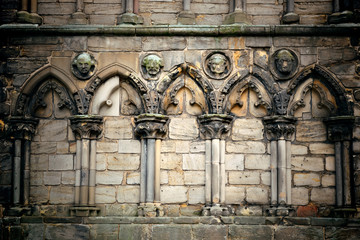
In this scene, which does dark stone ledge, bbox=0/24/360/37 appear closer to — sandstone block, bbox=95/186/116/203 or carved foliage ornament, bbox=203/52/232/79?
carved foliage ornament, bbox=203/52/232/79

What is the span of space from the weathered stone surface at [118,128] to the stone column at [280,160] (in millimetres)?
2225

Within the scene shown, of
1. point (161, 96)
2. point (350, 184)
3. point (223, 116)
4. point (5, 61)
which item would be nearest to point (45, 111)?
point (5, 61)

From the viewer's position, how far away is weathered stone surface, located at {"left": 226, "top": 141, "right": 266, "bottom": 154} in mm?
9883

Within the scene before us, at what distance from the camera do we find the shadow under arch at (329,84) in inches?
384

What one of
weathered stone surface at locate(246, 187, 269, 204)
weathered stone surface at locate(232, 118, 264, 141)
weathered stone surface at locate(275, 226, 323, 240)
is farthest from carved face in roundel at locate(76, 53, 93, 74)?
weathered stone surface at locate(275, 226, 323, 240)

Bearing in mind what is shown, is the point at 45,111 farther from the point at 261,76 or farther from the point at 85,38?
the point at 261,76

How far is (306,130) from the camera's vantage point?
32.5ft

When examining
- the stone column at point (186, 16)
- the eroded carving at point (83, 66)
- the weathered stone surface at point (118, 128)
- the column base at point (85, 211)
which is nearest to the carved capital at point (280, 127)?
the stone column at point (186, 16)

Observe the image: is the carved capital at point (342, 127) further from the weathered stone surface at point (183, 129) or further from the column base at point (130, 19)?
the column base at point (130, 19)

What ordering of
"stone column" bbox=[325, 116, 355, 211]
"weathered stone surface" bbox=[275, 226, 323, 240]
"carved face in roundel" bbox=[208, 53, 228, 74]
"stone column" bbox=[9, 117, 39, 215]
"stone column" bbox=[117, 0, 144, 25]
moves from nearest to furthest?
"weathered stone surface" bbox=[275, 226, 323, 240] → "stone column" bbox=[325, 116, 355, 211] → "stone column" bbox=[9, 117, 39, 215] → "carved face in roundel" bbox=[208, 53, 228, 74] → "stone column" bbox=[117, 0, 144, 25]

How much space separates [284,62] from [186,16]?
5.77 feet

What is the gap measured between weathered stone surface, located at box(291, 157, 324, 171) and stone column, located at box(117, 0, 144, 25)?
339 centimetres

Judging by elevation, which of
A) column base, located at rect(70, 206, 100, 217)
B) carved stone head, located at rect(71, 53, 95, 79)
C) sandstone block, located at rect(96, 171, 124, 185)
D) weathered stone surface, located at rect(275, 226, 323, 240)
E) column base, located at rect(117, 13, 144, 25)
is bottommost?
weathered stone surface, located at rect(275, 226, 323, 240)

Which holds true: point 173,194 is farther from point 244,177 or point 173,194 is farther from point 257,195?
point 257,195
